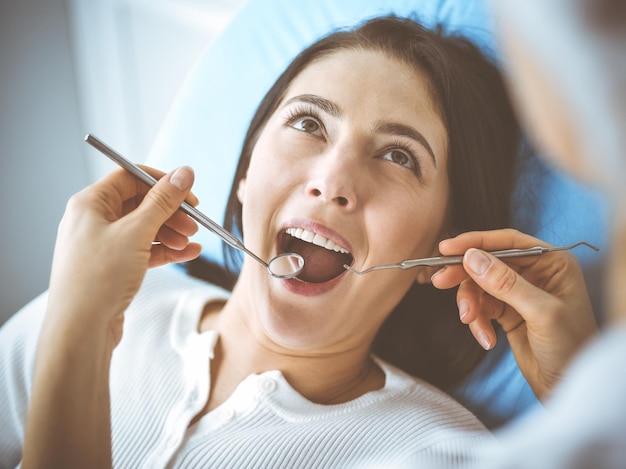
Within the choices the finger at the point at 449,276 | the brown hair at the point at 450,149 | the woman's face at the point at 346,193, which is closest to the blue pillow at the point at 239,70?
the brown hair at the point at 450,149

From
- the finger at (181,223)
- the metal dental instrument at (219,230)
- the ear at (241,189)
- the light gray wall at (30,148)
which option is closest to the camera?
the metal dental instrument at (219,230)

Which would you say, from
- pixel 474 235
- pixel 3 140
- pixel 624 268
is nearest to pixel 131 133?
pixel 3 140

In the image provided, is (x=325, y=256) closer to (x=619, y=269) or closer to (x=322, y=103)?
(x=322, y=103)

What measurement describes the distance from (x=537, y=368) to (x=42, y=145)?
138 centimetres

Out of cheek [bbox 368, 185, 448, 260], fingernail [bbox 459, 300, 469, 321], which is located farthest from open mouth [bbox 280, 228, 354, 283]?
fingernail [bbox 459, 300, 469, 321]

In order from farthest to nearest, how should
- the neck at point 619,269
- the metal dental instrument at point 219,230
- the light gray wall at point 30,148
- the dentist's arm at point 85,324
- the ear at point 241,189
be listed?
the light gray wall at point 30,148
the ear at point 241,189
the metal dental instrument at point 219,230
the dentist's arm at point 85,324
the neck at point 619,269

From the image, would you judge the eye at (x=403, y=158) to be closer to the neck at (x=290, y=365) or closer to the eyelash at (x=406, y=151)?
the eyelash at (x=406, y=151)

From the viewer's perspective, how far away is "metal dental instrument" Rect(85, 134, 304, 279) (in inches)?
30.8

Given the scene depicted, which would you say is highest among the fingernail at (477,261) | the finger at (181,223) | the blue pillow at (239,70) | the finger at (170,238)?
the blue pillow at (239,70)

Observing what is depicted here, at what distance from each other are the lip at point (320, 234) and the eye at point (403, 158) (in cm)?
16

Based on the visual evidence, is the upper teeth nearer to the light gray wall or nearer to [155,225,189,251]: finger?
[155,225,189,251]: finger

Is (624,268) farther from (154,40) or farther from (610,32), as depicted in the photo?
(154,40)

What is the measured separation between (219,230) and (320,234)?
17 cm

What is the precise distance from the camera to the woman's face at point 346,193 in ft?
2.96
